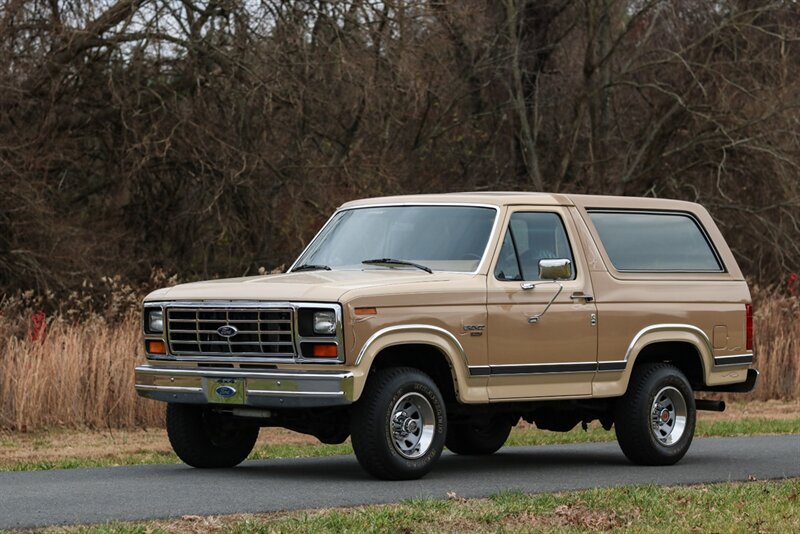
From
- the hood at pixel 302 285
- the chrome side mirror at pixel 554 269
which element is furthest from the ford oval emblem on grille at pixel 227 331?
the chrome side mirror at pixel 554 269

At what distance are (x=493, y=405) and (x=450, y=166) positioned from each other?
19619 millimetres

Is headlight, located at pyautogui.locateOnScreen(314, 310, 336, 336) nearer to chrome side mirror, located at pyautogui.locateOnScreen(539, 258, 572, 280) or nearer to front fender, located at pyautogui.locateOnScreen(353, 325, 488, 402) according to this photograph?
front fender, located at pyautogui.locateOnScreen(353, 325, 488, 402)

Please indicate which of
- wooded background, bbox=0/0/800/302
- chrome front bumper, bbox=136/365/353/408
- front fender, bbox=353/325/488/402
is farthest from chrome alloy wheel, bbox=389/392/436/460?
wooded background, bbox=0/0/800/302

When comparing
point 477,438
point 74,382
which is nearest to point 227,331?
point 477,438

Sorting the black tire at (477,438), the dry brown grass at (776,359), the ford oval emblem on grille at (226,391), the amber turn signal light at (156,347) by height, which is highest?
the amber turn signal light at (156,347)

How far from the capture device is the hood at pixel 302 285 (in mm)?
10805

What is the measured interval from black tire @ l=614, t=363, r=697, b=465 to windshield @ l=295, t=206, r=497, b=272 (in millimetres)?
1868

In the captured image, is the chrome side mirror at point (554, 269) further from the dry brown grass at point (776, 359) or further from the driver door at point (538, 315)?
the dry brown grass at point (776, 359)

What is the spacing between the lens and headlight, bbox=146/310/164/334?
11.6 meters

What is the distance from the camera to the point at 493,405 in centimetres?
1200

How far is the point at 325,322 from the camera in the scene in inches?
421

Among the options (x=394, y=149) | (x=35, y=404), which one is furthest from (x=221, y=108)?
(x=35, y=404)

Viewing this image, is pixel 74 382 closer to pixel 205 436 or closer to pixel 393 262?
pixel 205 436

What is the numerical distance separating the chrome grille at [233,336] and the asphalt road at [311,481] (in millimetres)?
902
